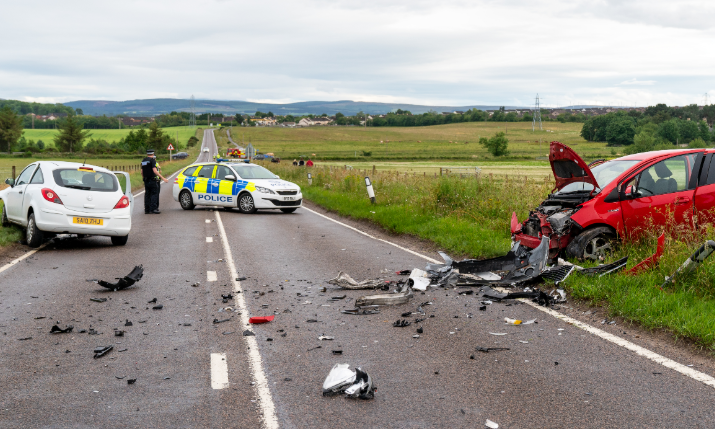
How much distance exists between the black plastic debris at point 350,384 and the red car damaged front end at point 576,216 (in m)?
5.14

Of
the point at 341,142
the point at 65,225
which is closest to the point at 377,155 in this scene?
the point at 341,142

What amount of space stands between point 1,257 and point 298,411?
930cm

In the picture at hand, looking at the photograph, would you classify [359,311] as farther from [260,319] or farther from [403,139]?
[403,139]

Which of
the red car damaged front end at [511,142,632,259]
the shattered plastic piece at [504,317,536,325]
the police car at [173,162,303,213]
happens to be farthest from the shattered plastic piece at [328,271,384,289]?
the police car at [173,162,303,213]

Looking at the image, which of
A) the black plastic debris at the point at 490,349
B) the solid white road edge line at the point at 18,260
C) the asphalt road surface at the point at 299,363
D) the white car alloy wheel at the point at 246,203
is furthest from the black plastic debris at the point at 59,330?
the white car alloy wheel at the point at 246,203

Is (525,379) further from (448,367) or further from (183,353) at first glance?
(183,353)

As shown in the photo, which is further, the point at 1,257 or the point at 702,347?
the point at 1,257

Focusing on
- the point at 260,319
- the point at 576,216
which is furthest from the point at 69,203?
the point at 576,216

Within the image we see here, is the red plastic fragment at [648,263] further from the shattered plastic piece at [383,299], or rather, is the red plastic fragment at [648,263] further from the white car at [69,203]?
the white car at [69,203]

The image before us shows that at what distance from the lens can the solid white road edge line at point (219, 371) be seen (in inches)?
190

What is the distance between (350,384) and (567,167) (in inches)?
250

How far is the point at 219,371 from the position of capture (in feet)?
16.9

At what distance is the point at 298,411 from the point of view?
429 centimetres

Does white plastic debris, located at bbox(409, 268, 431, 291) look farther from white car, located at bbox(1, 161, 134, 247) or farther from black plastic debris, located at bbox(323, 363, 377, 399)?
white car, located at bbox(1, 161, 134, 247)
